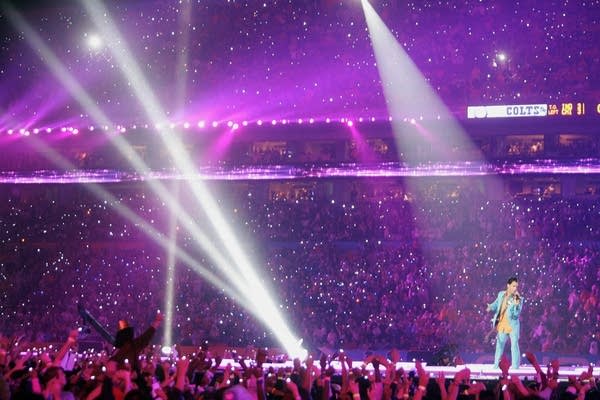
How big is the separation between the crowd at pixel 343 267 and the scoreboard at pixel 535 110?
2.60m

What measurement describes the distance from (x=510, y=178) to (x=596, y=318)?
426 inches

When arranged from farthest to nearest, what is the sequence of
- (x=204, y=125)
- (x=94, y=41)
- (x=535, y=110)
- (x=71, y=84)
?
(x=71, y=84) → (x=94, y=41) → (x=204, y=125) → (x=535, y=110)

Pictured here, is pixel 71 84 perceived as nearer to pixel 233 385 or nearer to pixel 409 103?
pixel 409 103

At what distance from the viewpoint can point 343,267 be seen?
85.0 ft

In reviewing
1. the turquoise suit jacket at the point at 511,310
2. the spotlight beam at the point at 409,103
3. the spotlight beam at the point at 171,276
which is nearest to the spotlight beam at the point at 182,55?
the spotlight beam at the point at 171,276

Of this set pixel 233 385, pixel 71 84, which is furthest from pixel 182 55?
pixel 233 385

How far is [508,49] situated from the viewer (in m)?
33.0

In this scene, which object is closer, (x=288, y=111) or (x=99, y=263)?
(x=99, y=263)

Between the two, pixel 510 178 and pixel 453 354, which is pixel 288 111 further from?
pixel 453 354

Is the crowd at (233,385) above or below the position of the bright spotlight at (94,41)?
below

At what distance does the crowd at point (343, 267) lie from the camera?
22.7 metres

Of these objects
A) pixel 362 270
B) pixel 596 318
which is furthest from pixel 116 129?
pixel 596 318

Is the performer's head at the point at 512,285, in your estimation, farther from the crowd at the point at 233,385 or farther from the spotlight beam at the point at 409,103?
the spotlight beam at the point at 409,103

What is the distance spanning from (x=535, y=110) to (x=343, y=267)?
9.52m
